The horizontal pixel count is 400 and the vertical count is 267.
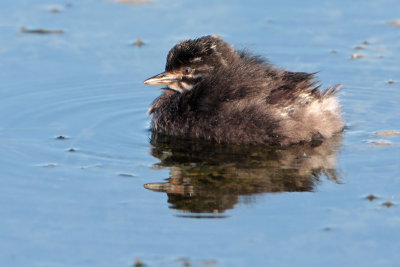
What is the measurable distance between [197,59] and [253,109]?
1.44 metres

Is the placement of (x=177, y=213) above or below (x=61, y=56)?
below

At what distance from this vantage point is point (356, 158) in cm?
955

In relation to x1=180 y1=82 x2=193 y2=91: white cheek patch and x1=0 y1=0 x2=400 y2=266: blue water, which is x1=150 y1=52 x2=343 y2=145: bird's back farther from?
x1=180 y1=82 x2=193 y2=91: white cheek patch

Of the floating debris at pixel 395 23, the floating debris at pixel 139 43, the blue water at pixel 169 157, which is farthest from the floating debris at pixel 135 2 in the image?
the floating debris at pixel 395 23

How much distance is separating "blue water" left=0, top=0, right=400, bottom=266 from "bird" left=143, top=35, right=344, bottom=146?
26 cm

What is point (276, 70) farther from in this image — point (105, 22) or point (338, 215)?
point (105, 22)

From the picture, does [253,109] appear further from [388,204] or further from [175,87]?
[388,204]

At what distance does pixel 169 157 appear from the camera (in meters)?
9.92

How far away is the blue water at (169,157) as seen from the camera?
7359mm

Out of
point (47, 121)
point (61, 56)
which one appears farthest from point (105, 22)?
point (47, 121)

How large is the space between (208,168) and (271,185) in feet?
2.94

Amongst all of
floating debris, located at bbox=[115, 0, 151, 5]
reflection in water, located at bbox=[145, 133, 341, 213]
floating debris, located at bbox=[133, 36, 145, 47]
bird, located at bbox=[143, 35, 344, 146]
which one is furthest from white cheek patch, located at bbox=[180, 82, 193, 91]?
floating debris, located at bbox=[115, 0, 151, 5]

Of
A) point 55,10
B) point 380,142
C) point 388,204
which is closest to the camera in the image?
point 388,204

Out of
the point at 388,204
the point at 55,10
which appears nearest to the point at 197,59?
the point at 388,204
